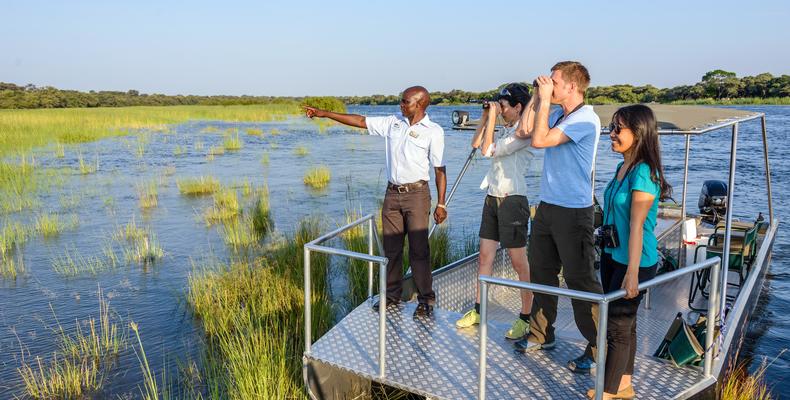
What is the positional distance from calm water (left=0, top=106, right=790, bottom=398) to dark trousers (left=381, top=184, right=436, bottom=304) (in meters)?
2.70

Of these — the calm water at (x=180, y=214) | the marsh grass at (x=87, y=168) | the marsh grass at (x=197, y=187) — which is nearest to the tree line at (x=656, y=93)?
the calm water at (x=180, y=214)

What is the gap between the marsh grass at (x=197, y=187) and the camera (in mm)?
15500

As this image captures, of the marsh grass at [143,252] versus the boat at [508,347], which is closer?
the boat at [508,347]

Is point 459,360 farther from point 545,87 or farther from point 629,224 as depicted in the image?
point 545,87

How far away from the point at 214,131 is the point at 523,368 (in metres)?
34.9

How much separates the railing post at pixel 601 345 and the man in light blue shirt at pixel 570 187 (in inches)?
19.5

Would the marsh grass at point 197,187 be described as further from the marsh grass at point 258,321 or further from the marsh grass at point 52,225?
the marsh grass at point 258,321

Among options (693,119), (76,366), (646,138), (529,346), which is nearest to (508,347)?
(529,346)

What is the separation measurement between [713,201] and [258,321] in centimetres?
660

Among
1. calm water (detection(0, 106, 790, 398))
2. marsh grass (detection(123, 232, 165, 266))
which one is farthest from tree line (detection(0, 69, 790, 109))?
marsh grass (detection(123, 232, 165, 266))

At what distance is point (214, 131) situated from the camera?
36.8m

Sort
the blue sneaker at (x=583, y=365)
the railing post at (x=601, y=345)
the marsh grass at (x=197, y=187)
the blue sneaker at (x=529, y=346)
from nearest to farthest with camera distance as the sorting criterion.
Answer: the railing post at (x=601, y=345)
the blue sneaker at (x=583, y=365)
the blue sneaker at (x=529, y=346)
the marsh grass at (x=197, y=187)

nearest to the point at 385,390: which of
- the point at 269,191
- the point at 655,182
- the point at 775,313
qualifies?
the point at 655,182

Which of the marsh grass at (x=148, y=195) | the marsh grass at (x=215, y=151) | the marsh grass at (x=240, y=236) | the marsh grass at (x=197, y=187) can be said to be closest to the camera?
the marsh grass at (x=240, y=236)
